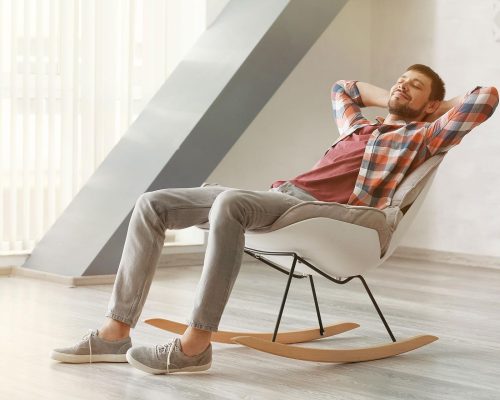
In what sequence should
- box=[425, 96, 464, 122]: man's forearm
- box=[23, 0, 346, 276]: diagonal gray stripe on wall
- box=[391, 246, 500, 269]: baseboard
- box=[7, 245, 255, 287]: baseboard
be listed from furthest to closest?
box=[391, 246, 500, 269]: baseboard → box=[23, 0, 346, 276]: diagonal gray stripe on wall → box=[7, 245, 255, 287]: baseboard → box=[425, 96, 464, 122]: man's forearm

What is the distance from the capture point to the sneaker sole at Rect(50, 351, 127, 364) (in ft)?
9.65

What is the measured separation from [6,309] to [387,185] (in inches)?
65.8

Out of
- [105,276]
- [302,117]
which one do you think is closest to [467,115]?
[105,276]

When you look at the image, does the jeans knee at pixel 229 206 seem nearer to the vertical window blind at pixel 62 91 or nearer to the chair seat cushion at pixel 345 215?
the chair seat cushion at pixel 345 215

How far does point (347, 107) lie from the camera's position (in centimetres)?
374

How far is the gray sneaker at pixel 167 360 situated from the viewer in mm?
2809

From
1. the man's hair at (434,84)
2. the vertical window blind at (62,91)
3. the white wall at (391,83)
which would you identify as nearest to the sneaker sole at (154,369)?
the man's hair at (434,84)

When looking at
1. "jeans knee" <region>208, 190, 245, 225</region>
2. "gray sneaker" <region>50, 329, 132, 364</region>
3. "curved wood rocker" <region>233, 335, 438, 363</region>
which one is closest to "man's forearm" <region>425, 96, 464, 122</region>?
"curved wood rocker" <region>233, 335, 438, 363</region>

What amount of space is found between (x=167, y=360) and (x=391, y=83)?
4.00 meters

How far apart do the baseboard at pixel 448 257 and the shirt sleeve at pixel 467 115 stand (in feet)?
8.92

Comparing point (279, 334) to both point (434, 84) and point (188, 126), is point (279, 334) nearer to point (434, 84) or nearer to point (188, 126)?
point (434, 84)

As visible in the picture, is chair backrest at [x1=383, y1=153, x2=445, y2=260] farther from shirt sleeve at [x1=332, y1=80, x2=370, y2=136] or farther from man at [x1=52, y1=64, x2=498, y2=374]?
shirt sleeve at [x1=332, y1=80, x2=370, y2=136]

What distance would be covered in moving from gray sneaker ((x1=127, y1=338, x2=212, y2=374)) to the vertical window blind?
2.26 metres

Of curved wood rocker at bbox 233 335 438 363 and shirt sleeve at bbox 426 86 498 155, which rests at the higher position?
shirt sleeve at bbox 426 86 498 155
